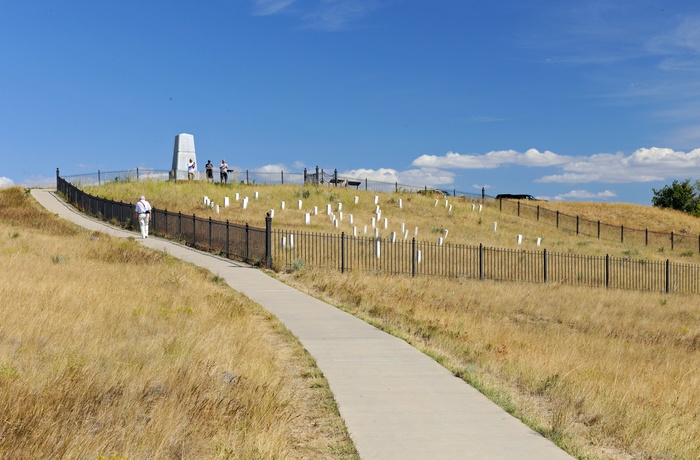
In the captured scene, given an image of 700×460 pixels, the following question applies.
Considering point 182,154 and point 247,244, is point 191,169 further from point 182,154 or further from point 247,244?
point 247,244

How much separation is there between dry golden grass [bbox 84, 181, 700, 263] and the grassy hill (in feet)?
3.95

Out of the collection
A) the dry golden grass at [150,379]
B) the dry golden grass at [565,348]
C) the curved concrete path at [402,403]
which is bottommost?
the dry golden grass at [565,348]

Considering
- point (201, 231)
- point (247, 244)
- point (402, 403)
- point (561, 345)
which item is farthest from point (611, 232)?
point (402, 403)

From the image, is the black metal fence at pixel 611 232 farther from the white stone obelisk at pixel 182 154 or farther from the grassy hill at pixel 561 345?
the white stone obelisk at pixel 182 154

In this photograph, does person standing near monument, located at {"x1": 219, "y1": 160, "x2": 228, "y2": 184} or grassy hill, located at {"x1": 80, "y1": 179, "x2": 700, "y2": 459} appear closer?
grassy hill, located at {"x1": 80, "y1": 179, "x2": 700, "y2": 459}

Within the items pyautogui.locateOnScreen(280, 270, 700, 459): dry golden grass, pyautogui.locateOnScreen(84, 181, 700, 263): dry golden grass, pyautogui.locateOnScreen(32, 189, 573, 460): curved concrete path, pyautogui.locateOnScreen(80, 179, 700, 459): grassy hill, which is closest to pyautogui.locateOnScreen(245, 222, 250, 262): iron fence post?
pyautogui.locateOnScreen(80, 179, 700, 459): grassy hill

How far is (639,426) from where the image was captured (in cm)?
768

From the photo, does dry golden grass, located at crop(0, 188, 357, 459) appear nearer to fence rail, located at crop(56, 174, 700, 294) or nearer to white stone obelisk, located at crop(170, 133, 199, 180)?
fence rail, located at crop(56, 174, 700, 294)

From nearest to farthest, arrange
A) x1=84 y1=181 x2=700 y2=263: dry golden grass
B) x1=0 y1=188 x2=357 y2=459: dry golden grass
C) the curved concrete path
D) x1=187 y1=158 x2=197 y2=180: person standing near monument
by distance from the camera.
A: x1=0 y1=188 x2=357 y2=459: dry golden grass → the curved concrete path → x1=84 y1=181 x2=700 y2=263: dry golden grass → x1=187 y1=158 x2=197 y2=180: person standing near monument

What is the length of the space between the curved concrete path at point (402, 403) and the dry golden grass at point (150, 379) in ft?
0.94

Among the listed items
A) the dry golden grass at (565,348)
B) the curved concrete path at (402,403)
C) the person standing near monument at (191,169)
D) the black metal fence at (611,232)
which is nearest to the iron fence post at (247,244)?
the dry golden grass at (565,348)

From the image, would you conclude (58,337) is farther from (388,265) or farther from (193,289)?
(388,265)

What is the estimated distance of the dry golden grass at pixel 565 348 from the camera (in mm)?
7625

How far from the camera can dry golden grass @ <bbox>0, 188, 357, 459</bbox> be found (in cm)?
586
